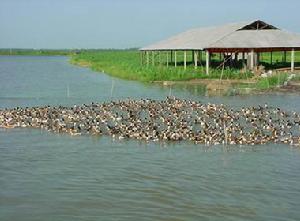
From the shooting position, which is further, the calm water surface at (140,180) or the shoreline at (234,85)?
the shoreline at (234,85)

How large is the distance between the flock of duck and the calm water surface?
0.72 m

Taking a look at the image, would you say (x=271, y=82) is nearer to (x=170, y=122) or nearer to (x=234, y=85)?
(x=234, y=85)

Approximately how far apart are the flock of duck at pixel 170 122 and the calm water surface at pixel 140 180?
72cm

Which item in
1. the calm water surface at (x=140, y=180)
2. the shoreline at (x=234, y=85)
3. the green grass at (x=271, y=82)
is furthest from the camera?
the green grass at (x=271, y=82)

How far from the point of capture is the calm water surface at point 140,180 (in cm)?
1203

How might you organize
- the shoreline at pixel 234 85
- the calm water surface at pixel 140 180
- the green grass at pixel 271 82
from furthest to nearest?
the green grass at pixel 271 82
the shoreline at pixel 234 85
the calm water surface at pixel 140 180

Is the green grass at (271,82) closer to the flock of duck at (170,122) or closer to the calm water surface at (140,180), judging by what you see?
the flock of duck at (170,122)

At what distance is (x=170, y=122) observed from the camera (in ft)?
70.8

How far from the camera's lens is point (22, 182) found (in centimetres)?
1445

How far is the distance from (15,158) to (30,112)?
7935mm

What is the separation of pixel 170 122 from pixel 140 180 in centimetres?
731

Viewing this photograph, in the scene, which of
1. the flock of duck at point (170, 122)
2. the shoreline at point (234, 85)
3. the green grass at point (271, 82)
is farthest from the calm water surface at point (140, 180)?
the green grass at point (271, 82)

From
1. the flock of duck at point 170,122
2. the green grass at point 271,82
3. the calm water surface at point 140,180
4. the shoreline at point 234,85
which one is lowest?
the calm water surface at point 140,180

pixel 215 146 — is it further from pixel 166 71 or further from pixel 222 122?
pixel 166 71
